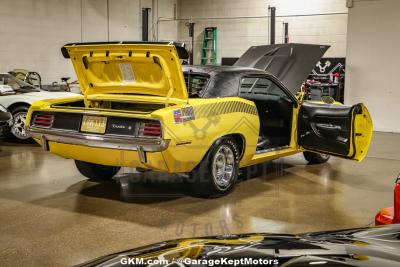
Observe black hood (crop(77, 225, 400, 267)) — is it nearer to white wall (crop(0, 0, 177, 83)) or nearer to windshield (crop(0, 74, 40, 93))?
windshield (crop(0, 74, 40, 93))

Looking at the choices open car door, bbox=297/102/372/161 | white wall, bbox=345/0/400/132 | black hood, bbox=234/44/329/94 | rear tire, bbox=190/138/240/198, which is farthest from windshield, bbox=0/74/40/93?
white wall, bbox=345/0/400/132

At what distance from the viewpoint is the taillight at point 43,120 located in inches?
212

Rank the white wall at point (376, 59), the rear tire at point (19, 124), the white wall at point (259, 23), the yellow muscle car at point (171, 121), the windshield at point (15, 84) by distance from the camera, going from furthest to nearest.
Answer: the white wall at point (259, 23) → the white wall at point (376, 59) → the windshield at point (15, 84) → the rear tire at point (19, 124) → the yellow muscle car at point (171, 121)

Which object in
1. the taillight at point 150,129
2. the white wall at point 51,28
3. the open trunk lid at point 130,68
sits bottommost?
the taillight at point 150,129

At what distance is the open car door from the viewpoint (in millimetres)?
5852

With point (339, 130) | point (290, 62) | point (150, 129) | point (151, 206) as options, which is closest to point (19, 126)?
point (151, 206)

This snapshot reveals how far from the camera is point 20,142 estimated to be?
9.23 m

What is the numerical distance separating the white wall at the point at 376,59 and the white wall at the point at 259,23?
5.34 metres

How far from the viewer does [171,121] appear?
4742 millimetres

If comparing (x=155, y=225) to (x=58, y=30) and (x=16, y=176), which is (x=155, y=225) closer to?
(x=16, y=176)

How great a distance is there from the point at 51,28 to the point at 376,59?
935 centimetres

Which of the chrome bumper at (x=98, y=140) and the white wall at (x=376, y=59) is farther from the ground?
the white wall at (x=376, y=59)

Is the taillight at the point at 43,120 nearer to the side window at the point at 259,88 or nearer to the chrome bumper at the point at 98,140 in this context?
the chrome bumper at the point at 98,140

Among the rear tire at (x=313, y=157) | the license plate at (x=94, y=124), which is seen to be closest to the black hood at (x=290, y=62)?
the rear tire at (x=313, y=157)
